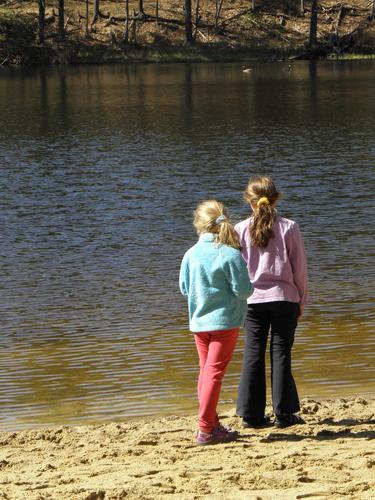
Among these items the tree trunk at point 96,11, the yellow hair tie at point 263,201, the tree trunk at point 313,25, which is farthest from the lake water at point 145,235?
the tree trunk at point 96,11

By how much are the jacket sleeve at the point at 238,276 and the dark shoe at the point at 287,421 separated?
92 cm

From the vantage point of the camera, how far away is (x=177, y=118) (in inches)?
1387

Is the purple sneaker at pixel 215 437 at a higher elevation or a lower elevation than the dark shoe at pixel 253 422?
higher

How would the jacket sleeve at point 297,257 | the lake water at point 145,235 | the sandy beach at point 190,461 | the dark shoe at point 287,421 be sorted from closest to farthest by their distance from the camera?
the sandy beach at point 190,461
the jacket sleeve at point 297,257
the dark shoe at point 287,421
the lake water at point 145,235

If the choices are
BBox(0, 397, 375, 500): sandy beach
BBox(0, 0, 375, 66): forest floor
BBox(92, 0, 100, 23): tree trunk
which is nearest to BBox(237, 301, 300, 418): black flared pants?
BBox(0, 397, 375, 500): sandy beach

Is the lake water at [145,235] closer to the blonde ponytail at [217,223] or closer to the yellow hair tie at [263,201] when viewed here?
the blonde ponytail at [217,223]

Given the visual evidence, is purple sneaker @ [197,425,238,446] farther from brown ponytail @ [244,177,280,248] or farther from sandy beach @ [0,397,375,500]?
brown ponytail @ [244,177,280,248]

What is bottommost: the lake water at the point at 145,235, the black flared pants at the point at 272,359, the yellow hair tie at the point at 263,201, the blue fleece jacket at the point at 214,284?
the lake water at the point at 145,235

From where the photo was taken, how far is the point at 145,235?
16.1 m

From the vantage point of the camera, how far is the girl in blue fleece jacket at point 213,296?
6379 mm

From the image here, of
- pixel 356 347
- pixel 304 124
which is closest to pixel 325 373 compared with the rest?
pixel 356 347

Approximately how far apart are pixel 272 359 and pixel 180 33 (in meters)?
75.2

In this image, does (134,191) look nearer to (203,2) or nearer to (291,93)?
(291,93)

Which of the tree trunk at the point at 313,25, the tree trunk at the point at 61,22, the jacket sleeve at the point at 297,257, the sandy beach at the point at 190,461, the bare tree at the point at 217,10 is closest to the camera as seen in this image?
the sandy beach at the point at 190,461
